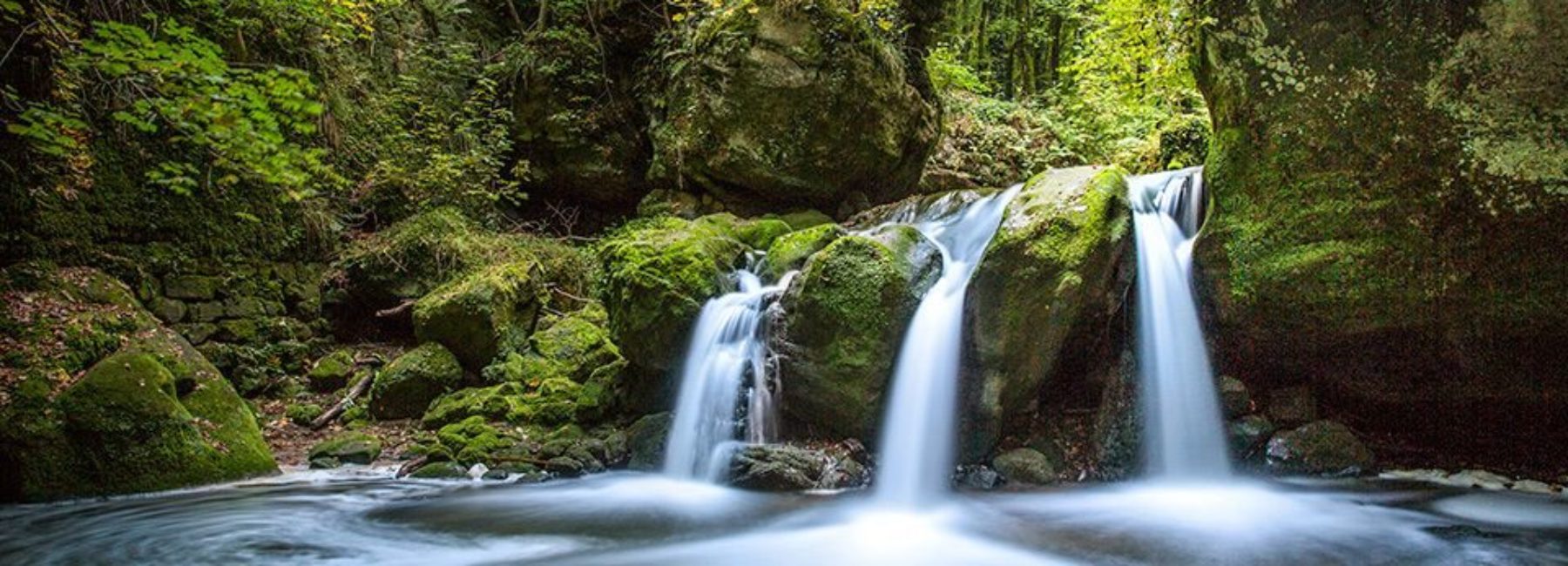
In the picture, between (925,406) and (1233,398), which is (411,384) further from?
(1233,398)

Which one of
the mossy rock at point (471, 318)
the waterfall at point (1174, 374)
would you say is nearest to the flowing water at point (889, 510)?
the waterfall at point (1174, 374)

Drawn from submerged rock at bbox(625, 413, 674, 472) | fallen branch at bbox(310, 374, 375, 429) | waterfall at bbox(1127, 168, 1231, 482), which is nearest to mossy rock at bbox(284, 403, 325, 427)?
fallen branch at bbox(310, 374, 375, 429)

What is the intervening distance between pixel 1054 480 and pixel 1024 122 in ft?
37.4

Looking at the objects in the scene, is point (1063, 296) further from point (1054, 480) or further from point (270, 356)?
point (270, 356)

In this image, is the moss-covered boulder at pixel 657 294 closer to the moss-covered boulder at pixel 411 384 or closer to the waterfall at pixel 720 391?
the waterfall at pixel 720 391

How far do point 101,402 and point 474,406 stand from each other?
2.80m

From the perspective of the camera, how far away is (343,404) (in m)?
7.75

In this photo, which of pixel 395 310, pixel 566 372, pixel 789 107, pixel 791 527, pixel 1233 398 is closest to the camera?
pixel 791 527

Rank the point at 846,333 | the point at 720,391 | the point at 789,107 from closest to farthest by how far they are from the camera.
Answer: the point at 846,333, the point at 720,391, the point at 789,107

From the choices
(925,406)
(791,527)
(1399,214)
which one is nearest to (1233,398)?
(1399,214)

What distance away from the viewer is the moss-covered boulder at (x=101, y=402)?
5.10m

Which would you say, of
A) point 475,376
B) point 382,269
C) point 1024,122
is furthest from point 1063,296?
point 1024,122

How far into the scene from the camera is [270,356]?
8.00m

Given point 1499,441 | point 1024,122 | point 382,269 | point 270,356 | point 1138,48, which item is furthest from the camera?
point 1024,122
